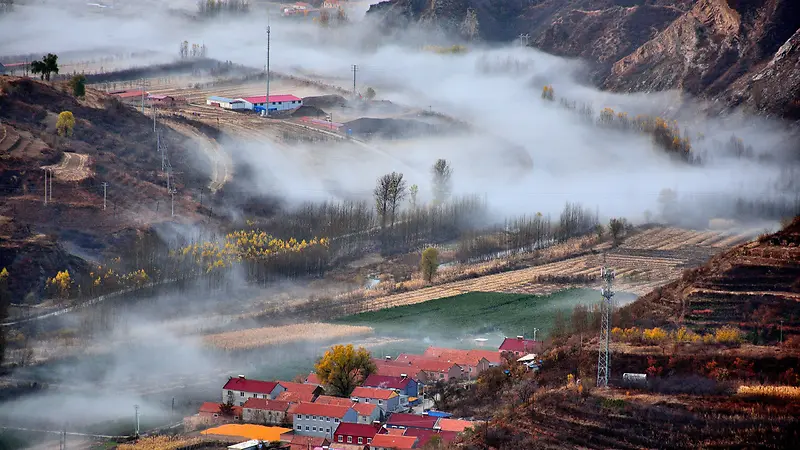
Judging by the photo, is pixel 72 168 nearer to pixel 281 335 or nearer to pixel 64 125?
pixel 64 125

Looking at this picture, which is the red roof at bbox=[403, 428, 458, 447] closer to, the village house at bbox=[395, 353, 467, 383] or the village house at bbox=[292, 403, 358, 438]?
the village house at bbox=[292, 403, 358, 438]

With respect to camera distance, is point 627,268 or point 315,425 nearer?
point 315,425

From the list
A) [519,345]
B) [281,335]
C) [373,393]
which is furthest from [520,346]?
[281,335]

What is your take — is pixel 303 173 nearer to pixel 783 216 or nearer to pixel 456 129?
pixel 456 129

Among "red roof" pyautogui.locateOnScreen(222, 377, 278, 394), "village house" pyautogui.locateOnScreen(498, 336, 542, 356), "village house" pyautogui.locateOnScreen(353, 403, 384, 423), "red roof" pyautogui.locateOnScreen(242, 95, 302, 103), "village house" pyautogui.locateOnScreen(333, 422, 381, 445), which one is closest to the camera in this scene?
"village house" pyautogui.locateOnScreen(333, 422, 381, 445)

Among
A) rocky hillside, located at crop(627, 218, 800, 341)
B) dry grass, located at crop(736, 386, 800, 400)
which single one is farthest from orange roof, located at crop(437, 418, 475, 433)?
dry grass, located at crop(736, 386, 800, 400)

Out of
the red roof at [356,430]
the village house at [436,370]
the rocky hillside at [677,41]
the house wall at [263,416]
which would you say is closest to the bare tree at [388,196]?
the village house at [436,370]

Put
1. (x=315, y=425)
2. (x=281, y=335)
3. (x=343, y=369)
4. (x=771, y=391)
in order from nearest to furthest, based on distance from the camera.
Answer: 1. (x=771, y=391)
2. (x=315, y=425)
3. (x=343, y=369)
4. (x=281, y=335)
